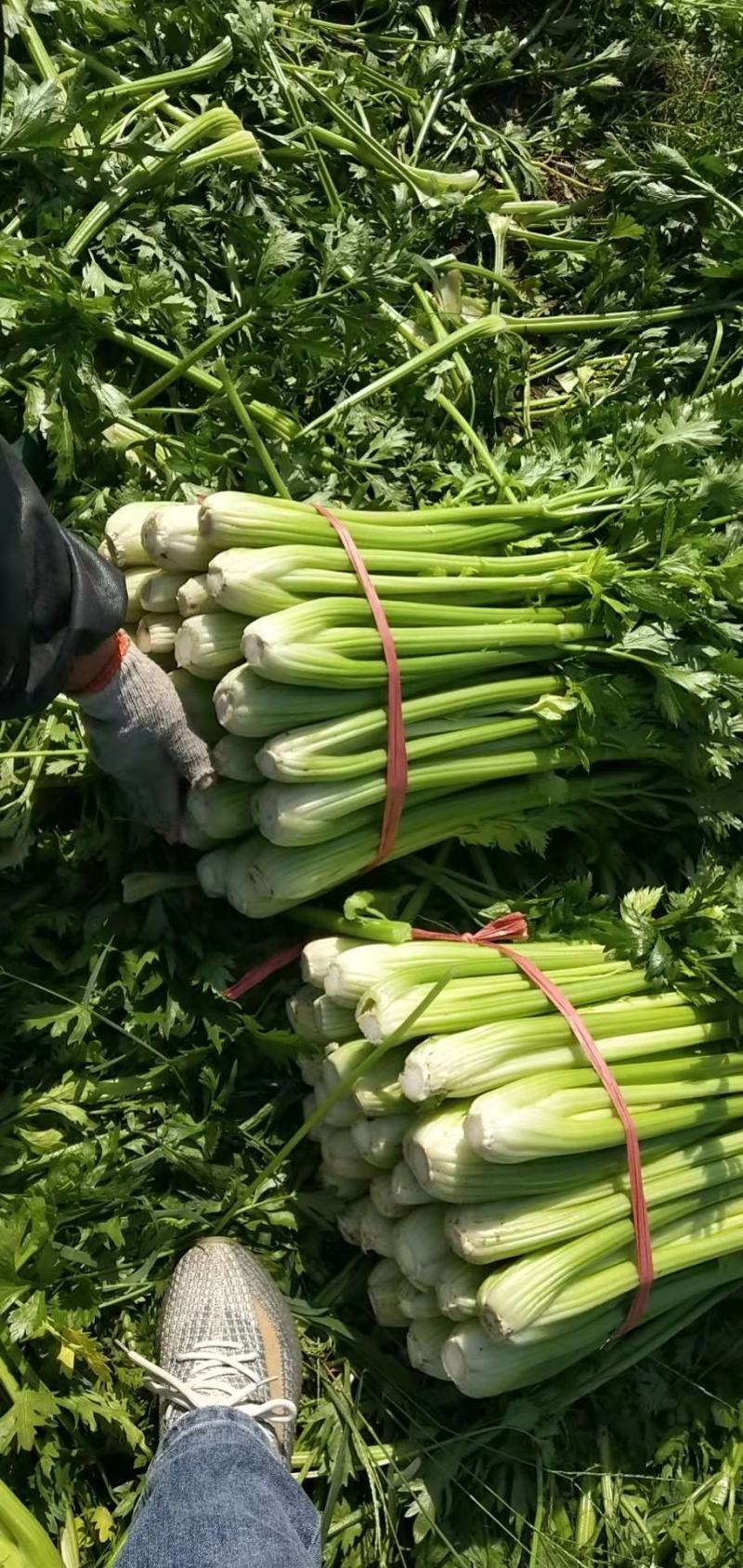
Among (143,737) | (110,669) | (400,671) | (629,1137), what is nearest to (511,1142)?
(629,1137)

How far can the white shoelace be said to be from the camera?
307cm

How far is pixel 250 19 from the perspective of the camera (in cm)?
386

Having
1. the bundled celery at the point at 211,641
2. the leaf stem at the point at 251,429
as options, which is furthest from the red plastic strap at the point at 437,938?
the leaf stem at the point at 251,429

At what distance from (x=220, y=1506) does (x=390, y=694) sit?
6.42 ft

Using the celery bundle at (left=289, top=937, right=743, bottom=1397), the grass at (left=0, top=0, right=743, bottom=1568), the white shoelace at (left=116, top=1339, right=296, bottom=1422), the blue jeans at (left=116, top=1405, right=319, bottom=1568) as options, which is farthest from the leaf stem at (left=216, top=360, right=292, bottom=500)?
the blue jeans at (left=116, top=1405, right=319, bottom=1568)

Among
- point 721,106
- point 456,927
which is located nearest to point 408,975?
point 456,927

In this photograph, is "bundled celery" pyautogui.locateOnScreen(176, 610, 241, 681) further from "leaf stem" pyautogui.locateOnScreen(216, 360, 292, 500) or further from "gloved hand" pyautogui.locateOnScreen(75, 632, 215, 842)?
"leaf stem" pyautogui.locateOnScreen(216, 360, 292, 500)

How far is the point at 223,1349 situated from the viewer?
3.13 meters

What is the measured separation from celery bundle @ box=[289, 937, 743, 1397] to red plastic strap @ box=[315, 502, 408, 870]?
39cm

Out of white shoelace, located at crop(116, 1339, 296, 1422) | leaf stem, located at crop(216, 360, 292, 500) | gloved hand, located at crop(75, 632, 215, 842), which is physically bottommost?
white shoelace, located at crop(116, 1339, 296, 1422)

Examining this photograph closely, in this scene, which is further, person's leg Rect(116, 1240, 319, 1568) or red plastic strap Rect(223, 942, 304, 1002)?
red plastic strap Rect(223, 942, 304, 1002)

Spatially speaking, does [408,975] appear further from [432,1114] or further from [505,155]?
[505,155]

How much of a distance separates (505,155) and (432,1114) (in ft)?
12.1

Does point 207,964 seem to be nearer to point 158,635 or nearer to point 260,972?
point 260,972
